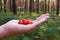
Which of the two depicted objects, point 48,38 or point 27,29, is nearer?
point 27,29

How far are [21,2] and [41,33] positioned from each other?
25.8m

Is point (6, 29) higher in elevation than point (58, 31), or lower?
higher

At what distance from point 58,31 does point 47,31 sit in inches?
11.6

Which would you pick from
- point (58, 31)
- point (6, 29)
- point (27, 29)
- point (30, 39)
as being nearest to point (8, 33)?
point (6, 29)

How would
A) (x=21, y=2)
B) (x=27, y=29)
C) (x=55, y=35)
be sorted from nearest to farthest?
(x=27, y=29), (x=55, y=35), (x=21, y=2)

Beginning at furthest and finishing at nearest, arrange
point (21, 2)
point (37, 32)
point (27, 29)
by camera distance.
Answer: point (21, 2) < point (37, 32) < point (27, 29)

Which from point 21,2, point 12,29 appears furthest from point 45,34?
point 21,2

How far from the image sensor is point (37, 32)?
199 inches

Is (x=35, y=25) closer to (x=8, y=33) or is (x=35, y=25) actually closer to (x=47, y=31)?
(x=8, y=33)

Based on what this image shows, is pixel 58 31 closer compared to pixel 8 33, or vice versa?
pixel 8 33

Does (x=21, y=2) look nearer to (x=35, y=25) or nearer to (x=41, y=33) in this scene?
(x=41, y=33)

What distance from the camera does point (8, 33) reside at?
59.2 inches

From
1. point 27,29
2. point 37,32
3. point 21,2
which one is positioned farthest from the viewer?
point 21,2

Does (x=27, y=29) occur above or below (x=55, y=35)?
above
